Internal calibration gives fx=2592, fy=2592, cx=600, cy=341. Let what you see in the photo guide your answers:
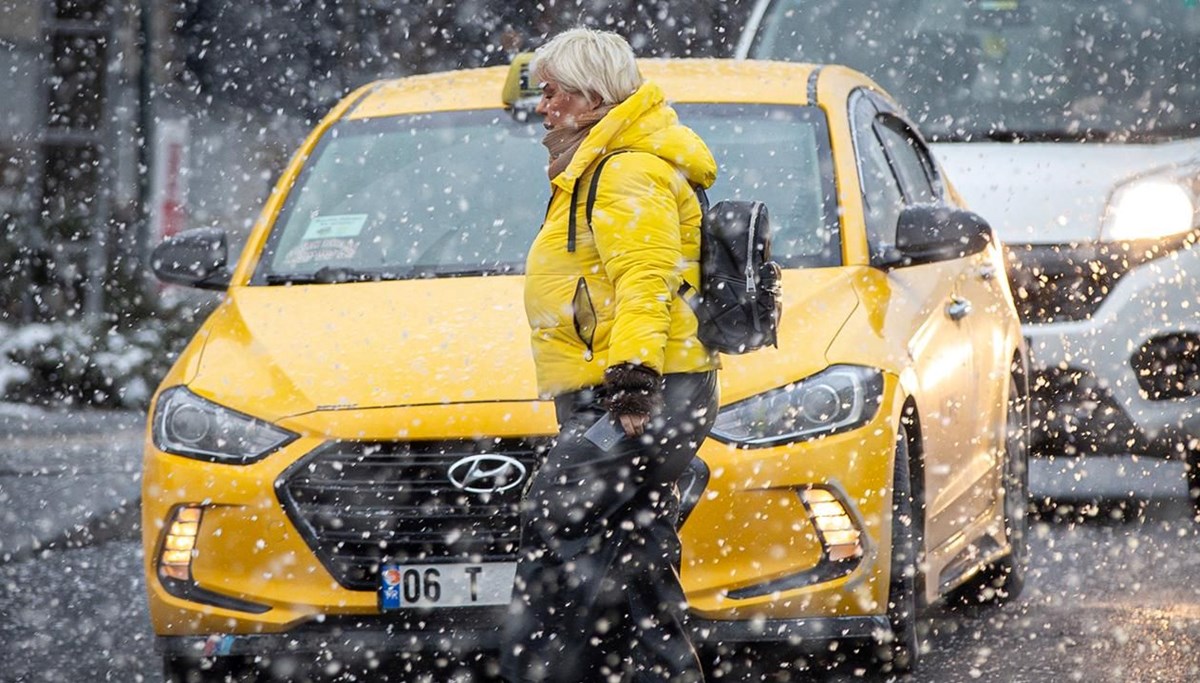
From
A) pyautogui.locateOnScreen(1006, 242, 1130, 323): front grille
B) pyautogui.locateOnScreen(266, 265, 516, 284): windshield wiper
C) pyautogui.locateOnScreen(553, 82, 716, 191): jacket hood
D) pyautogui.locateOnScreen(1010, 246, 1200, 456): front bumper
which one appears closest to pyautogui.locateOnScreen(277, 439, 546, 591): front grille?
pyautogui.locateOnScreen(553, 82, 716, 191): jacket hood

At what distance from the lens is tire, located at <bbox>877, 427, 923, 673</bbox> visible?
21.4 ft

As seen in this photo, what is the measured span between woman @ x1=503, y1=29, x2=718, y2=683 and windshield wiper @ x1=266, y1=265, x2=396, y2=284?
161 centimetres

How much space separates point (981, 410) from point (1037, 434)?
2222 millimetres

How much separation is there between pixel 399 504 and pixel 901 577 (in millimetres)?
1281

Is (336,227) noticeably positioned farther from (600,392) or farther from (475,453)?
(600,392)

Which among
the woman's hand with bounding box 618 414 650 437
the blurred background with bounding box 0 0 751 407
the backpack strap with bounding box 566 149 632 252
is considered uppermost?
the backpack strap with bounding box 566 149 632 252

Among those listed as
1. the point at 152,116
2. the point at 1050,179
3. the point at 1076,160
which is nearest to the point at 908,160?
the point at 1050,179

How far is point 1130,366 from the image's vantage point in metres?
9.84

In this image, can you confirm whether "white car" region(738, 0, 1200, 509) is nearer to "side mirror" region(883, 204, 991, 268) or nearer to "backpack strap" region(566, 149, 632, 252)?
"side mirror" region(883, 204, 991, 268)

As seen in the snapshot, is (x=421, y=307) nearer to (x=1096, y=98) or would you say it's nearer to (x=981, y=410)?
(x=981, y=410)

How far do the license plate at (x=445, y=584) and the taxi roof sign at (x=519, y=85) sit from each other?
6.87 ft

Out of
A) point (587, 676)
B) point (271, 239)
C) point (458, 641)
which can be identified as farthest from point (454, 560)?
point (271, 239)

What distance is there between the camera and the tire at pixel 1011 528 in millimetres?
8266

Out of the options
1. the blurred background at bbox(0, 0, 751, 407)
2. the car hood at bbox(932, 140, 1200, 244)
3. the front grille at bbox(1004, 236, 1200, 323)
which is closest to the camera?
the front grille at bbox(1004, 236, 1200, 323)
